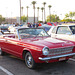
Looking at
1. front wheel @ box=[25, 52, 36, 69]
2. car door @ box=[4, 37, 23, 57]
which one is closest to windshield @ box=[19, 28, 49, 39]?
car door @ box=[4, 37, 23, 57]

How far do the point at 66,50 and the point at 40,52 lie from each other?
3.42 ft

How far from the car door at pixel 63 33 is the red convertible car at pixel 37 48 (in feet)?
6.37

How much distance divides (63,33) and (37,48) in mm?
3845

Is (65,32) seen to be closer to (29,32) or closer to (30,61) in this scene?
(29,32)

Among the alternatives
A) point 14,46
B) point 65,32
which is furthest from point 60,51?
point 65,32

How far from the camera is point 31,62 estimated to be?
5469 mm

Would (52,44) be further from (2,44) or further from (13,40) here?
(2,44)

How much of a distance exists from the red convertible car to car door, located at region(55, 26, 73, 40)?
1942 millimetres

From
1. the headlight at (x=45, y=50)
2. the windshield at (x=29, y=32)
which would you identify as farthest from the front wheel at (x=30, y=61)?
the windshield at (x=29, y=32)

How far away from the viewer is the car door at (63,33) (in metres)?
8.14

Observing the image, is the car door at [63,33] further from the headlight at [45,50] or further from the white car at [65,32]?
the headlight at [45,50]

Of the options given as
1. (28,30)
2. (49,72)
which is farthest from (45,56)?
(28,30)

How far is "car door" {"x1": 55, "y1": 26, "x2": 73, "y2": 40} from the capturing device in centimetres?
814

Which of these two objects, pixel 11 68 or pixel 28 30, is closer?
pixel 11 68
